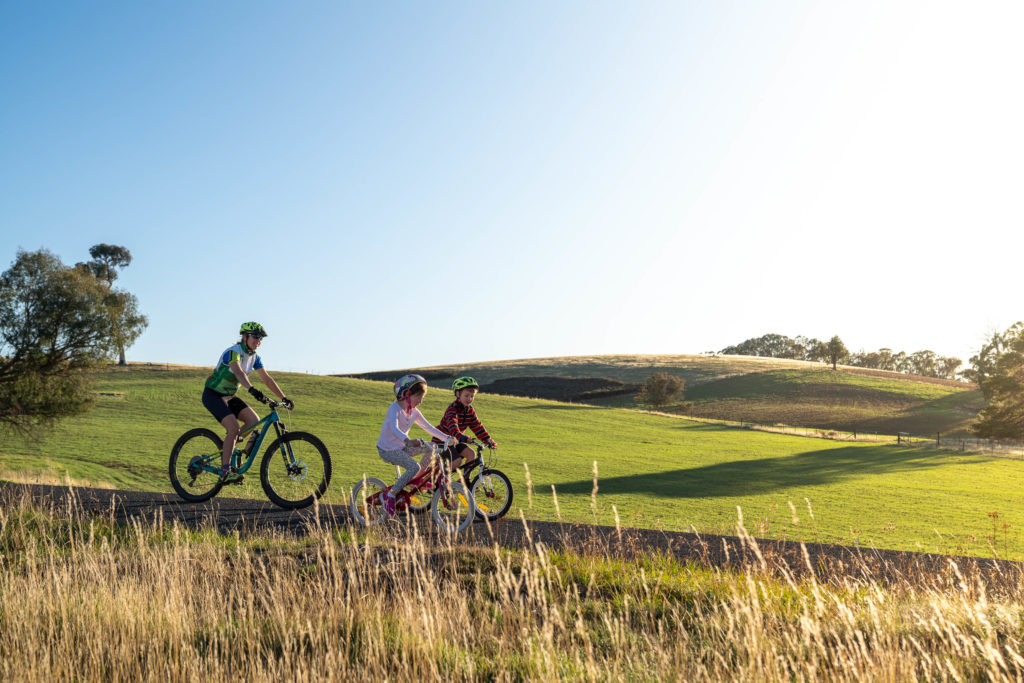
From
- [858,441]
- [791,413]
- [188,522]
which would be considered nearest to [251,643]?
[188,522]

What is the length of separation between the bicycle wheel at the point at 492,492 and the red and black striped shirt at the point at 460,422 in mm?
561

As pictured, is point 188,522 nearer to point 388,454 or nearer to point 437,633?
point 388,454

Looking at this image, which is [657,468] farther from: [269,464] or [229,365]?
[229,365]

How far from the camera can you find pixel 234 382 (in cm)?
984

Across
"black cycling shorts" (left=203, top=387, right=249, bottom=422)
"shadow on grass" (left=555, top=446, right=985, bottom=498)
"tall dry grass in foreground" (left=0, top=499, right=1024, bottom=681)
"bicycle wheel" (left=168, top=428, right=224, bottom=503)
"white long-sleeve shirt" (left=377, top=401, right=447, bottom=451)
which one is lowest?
"shadow on grass" (left=555, top=446, right=985, bottom=498)

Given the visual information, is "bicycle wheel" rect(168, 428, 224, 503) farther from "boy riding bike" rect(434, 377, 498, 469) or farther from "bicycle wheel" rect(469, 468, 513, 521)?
"bicycle wheel" rect(469, 468, 513, 521)

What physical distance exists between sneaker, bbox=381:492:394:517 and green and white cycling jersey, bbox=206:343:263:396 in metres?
2.71

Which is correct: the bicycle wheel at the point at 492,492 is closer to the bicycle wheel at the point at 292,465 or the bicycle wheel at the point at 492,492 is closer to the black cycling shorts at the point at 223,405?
the bicycle wheel at the point at 292,465

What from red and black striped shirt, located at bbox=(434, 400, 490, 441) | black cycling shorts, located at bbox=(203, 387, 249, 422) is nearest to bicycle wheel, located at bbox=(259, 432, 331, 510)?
black cycling shorts, located at bbox=(203, 387, 249, 422)

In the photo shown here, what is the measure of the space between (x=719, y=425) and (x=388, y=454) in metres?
47.8

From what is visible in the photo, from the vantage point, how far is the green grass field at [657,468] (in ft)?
63.0

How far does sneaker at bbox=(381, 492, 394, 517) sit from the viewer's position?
868 centimetres

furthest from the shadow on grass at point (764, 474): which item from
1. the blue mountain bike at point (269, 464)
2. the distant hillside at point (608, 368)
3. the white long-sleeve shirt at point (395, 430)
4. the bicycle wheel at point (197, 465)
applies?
the distant hillside at point (608, 368)

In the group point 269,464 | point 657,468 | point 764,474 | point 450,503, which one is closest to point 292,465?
point 269,464
